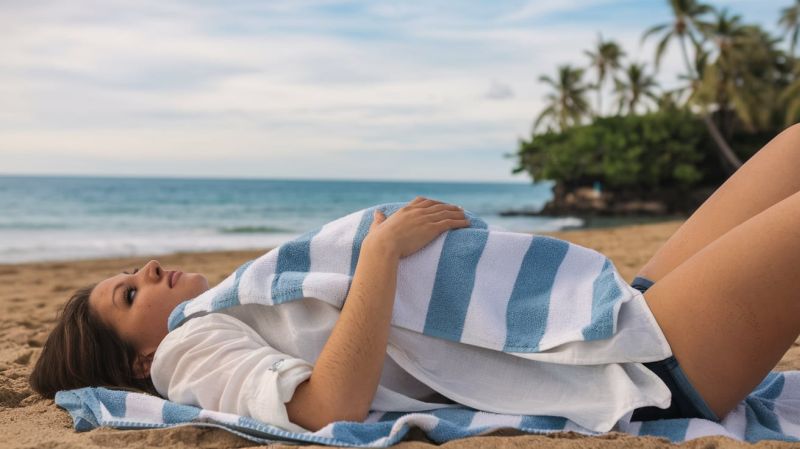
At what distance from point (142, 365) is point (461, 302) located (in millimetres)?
1135

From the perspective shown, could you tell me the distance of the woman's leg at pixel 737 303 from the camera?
1.78 metres

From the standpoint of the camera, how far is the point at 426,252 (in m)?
2.08

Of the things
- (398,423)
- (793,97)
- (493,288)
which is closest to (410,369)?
(398,423)

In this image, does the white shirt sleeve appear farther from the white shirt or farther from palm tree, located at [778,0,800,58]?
palm tree, located at [778,0,800,58]

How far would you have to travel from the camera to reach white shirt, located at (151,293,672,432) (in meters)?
1.92

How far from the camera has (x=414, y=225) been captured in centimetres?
204

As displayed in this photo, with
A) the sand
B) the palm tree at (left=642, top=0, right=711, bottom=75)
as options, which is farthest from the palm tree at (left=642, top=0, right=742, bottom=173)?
the sand

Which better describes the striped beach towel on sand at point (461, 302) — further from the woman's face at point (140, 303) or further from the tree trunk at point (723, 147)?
the tree trunk at point (723, 147)

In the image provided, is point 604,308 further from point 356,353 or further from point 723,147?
point 723,147

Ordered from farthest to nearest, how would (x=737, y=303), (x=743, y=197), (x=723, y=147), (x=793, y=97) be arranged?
(x=723, y=147), (x=793, y=97), (x=743, y=197), (x=737, y=303)

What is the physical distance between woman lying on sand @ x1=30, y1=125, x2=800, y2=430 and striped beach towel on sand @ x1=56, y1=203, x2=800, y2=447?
65 mm

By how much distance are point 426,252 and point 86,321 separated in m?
1.16

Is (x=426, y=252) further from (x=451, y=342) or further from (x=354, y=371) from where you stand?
(x=354, y=371)

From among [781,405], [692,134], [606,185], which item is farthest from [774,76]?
[781,405]
